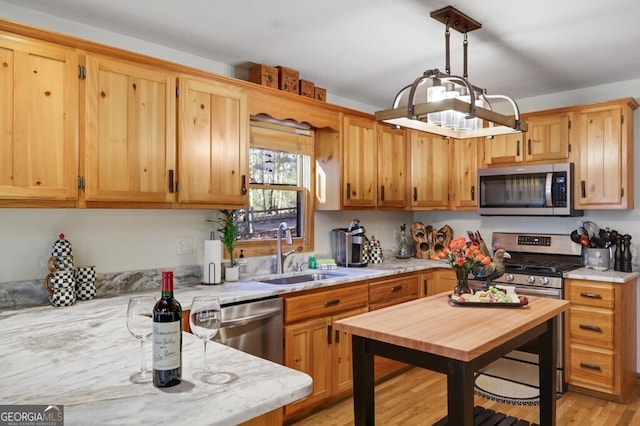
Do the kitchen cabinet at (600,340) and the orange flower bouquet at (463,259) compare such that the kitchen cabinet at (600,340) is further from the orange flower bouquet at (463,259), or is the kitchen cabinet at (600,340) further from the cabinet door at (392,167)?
the cabinet door at (392,167)

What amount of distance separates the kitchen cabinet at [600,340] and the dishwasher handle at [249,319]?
233 centimetres

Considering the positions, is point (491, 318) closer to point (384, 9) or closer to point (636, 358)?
point (384, 9)

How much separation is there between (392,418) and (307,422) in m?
0.59

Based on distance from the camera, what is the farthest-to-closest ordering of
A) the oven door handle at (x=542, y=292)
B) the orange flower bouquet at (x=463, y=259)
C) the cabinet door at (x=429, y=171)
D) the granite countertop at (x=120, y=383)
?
the cabinet door at (x=429, y=171) < the oven door handle at (x=542, y=292) < the orange flower bouquet at (x=463, y=259) < the granite countertop at (x=120, y=383)

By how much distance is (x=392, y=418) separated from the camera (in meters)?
3.05

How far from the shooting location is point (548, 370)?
2.52 m

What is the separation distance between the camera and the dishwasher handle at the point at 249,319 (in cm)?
254

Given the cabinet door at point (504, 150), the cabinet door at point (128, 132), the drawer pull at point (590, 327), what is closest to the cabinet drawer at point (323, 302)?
the cabinet door at point (128, 132)

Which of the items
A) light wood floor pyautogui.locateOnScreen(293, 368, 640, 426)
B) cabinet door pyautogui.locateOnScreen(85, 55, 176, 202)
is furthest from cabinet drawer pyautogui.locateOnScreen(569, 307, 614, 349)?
cabinet door pyautogui.locateOnScreen(85, 55, 176, 202)

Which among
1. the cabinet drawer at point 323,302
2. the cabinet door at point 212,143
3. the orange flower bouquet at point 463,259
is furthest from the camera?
the cabinet drawer at point 323,302

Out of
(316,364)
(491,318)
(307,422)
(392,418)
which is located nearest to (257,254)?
(316,364)

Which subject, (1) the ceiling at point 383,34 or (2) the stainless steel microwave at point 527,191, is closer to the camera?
(1) the ceiling at point 383,34

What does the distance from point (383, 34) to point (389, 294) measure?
2.03 metres

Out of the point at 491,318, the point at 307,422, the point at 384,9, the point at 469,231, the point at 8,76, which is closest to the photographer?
the point at 8,76
